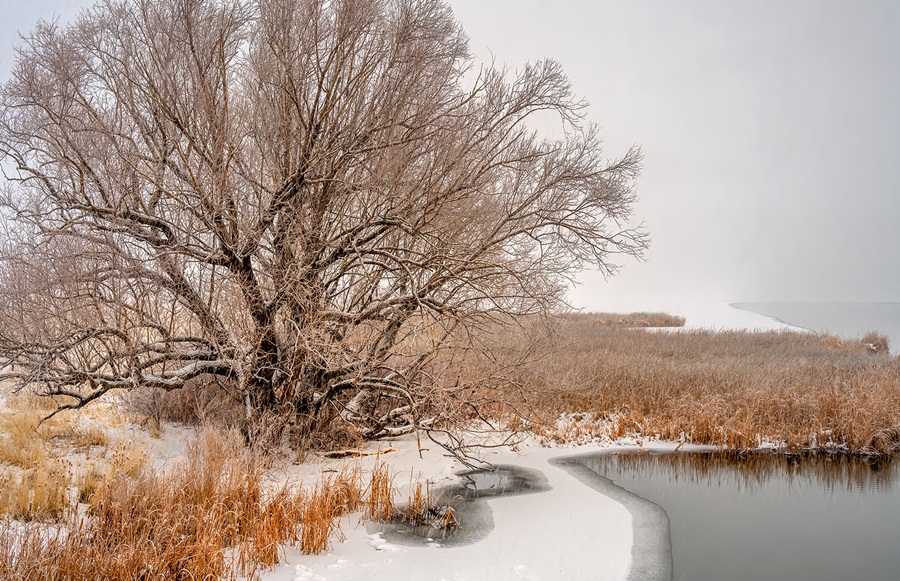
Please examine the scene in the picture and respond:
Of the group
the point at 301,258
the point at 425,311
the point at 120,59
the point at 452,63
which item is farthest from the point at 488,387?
the point at 120,59

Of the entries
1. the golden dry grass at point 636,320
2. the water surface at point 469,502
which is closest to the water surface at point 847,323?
the golden dry grass at point 636,320

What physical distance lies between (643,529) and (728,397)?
696cm

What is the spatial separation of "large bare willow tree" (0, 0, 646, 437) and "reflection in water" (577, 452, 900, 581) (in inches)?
135

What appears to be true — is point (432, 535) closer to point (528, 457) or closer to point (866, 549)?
point (528, 457)

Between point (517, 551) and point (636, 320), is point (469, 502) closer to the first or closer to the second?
point (517, 551)

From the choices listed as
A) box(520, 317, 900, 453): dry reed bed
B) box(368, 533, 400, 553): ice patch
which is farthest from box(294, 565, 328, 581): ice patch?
box(520, 317, 900, 453): dry reed bed

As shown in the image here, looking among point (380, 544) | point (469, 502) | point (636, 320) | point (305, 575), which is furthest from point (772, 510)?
point (636, 320)

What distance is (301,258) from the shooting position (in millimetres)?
8578

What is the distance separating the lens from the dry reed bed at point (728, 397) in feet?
37.2

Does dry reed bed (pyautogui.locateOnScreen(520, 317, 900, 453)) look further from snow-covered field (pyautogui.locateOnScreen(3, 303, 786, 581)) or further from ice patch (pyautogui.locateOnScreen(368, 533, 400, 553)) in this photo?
ice patch (pyautogui.locateOnScreen(368, 533, 400, 553))

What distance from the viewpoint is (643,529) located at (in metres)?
7.16

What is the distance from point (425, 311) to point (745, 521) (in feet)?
16.4

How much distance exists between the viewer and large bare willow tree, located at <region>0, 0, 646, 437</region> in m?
8.07

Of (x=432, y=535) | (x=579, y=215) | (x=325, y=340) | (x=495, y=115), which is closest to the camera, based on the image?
(x=432, y=535)
